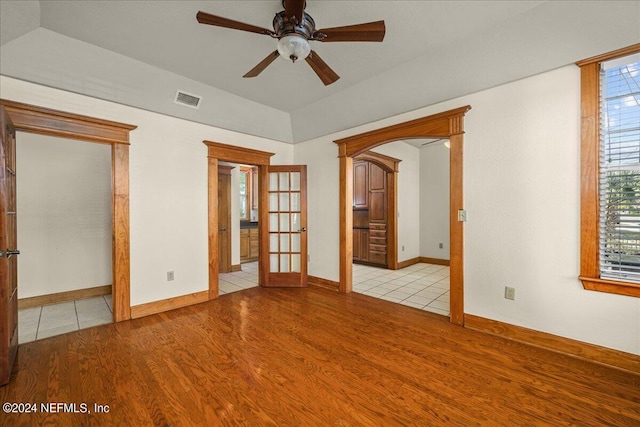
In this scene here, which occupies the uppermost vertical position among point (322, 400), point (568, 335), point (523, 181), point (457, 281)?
point (523, 181)

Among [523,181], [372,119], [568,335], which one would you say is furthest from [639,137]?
[372,119]

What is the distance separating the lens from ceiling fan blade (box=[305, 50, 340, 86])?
2.07 m

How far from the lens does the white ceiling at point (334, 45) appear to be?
6.69ft

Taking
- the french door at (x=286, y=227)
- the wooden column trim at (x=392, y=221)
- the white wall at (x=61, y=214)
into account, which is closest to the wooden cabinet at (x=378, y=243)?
the wooden column trim at (x=392, y=221)

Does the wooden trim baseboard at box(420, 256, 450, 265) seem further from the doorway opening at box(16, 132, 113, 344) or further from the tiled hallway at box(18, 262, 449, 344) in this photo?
the doorway opening at box(16, 132, 113, 344)

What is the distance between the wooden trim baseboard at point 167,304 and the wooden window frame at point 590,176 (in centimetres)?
408

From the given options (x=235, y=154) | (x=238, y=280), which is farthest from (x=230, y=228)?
(x=235, y=154)

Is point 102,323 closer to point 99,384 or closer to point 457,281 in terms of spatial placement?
point 99,384

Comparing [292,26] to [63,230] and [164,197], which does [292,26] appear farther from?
[63,230]

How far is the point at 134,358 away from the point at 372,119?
3.65 metres

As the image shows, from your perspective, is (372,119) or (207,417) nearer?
(207,417)

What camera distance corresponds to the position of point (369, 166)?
5988mm

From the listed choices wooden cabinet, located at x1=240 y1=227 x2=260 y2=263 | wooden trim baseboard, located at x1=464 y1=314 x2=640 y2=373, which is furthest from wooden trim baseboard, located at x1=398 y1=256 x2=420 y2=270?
wooden cabinet, located at x1=240 y1=227 x2=260 y2=263

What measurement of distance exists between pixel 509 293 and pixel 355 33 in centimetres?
267
